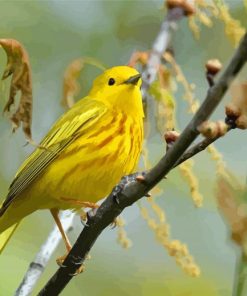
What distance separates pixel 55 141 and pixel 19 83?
130 centimetres

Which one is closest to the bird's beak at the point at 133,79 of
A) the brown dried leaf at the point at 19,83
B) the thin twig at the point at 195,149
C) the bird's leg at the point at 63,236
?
the bird's leg at the point at 63,236

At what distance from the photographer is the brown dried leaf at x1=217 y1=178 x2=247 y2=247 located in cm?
80

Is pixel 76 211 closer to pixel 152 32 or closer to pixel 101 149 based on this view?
pixel 101 149

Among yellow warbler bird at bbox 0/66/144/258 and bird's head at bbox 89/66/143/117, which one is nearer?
yellow warbler bird at bbox 0/66/144/258

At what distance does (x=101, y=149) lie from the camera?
224cm

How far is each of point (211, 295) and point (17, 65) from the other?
1.66 m

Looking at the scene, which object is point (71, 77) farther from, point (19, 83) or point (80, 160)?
point (19, 83)

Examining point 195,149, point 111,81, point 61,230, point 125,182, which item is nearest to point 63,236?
point 61,230

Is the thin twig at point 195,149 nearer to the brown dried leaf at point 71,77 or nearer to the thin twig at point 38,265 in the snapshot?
the thin twig at point 38,265

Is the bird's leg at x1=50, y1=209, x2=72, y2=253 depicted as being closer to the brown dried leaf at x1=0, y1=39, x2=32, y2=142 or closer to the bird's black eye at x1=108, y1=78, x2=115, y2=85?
the bird's black eye at x1=108, y1=78, x2=115, y2=85

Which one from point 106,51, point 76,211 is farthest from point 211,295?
point 106,51

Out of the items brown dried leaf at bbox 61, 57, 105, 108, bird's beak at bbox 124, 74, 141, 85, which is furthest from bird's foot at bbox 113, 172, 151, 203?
bird's beak at bbox 124, 74, 141, 85

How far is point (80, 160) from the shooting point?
226cm

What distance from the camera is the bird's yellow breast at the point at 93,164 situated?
87.5 inches
